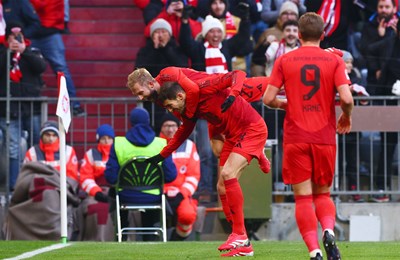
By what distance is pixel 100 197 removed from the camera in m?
18.4

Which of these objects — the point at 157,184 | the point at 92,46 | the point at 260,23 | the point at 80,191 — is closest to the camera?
the point at 157,184

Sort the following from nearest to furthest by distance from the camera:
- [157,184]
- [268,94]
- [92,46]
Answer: [268,94] < [157,184] < [92,46]

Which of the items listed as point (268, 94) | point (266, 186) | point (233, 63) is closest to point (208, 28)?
point (233, 63)

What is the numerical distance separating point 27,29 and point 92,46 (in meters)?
1.57

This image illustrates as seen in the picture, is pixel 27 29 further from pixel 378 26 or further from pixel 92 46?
pixel 378 26

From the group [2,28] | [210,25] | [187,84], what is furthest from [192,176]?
[187,84]

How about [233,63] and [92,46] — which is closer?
[233,63]

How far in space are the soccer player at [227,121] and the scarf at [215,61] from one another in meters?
5.32

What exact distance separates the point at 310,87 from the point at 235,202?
2.42 meters

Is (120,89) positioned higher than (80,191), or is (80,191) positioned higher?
(120,89)

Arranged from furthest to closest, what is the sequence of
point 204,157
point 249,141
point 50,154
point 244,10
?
point 244,10, point 204,157, point 50,154, point 249,141

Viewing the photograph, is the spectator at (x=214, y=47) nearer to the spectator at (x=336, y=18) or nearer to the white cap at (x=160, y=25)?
the white cap at (x=160, y=25)

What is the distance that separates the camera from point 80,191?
18.9 meters

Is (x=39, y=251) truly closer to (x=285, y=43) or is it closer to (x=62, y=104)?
(x=62, y=104)
